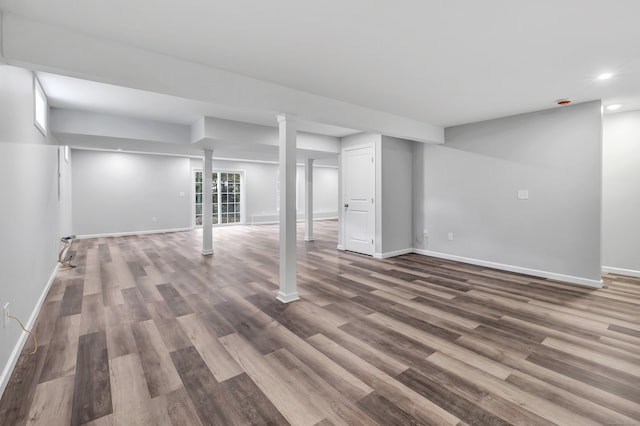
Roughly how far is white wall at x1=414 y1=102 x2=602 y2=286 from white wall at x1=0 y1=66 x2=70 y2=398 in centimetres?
573

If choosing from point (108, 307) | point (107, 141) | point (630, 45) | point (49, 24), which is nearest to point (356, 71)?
point (630, 45)

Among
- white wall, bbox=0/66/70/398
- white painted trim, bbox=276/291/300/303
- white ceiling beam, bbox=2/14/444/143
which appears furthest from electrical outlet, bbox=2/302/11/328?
white painted trim, bbox=276/291/300/303

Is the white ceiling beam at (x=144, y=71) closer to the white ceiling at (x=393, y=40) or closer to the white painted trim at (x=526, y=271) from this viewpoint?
the white ceiling at (x=393, y=40)

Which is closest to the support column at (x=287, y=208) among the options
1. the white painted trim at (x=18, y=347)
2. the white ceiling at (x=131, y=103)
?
the white ceiling at (x=131, y=103)

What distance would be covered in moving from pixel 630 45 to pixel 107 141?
275 inches

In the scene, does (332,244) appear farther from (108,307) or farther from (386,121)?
(108,307)

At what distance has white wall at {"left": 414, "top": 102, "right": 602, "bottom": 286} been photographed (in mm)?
3900

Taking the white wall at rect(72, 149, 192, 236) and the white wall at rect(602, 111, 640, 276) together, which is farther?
the white wall at rect(72, 149, 192, 236)

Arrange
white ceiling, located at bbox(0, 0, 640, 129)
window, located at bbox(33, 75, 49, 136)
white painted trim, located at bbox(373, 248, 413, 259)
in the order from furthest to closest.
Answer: white painted trim, located at bbox(373, 248, 413, 259)
window, located at bbox(33, 75, 49, 136)
white ceiling, located at bbox(0, 0, 640, 129)

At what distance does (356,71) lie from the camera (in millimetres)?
2859

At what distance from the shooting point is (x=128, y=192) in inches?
332

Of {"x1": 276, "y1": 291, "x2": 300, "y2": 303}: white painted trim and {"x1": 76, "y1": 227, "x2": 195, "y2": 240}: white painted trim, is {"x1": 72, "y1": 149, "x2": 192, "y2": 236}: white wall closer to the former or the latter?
{"x1": 76, "y1": 227, "x2": 195, "y2": 240}: white painted trim

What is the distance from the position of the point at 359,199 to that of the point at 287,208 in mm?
2872

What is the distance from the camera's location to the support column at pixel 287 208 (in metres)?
3.40
